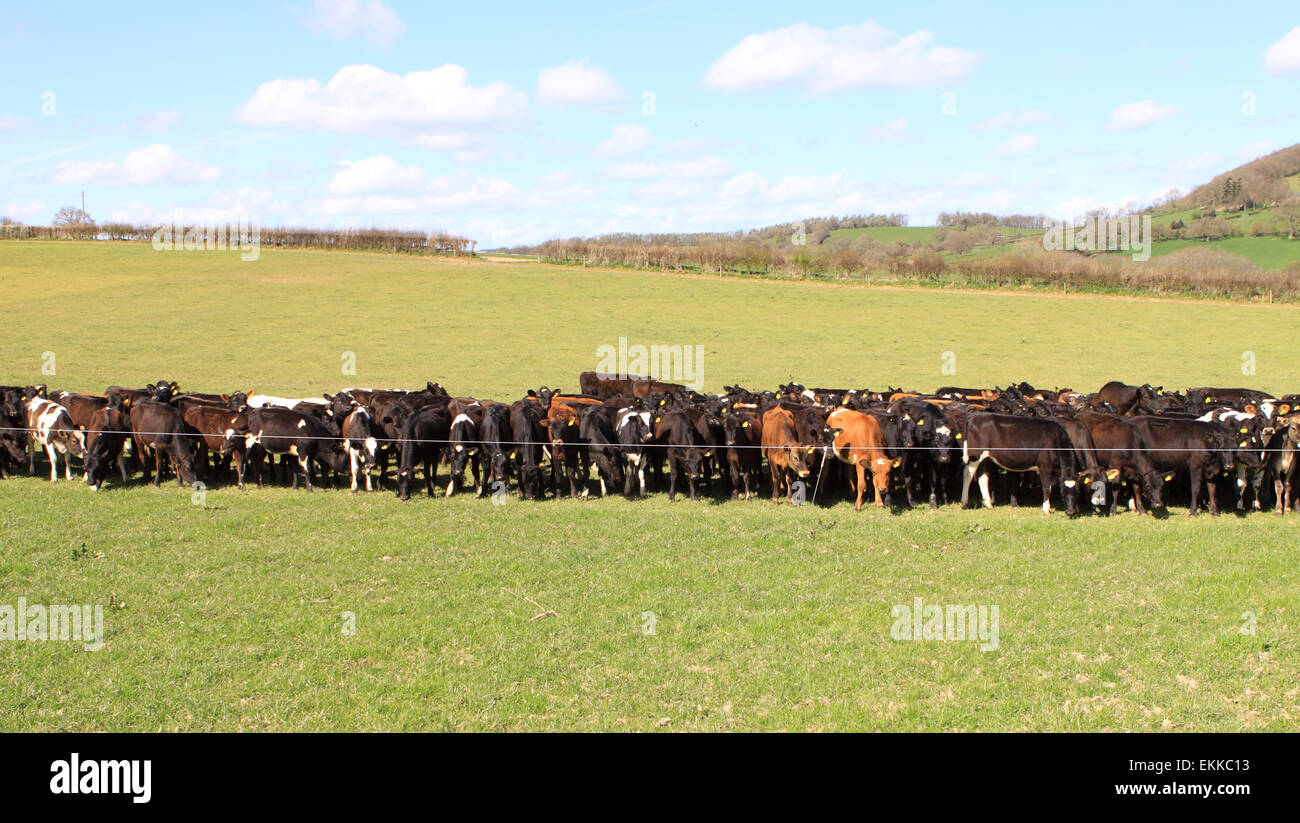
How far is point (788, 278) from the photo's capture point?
60.2 metres

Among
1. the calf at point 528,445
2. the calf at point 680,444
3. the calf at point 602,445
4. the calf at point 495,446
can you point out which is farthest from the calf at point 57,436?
the calf at point 680,444

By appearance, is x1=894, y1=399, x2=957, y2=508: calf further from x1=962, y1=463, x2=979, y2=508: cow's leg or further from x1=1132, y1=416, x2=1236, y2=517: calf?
x1=1132, y1=416, x2=1236, y2=517: calf

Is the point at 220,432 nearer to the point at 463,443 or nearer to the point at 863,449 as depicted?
the point at 463,443

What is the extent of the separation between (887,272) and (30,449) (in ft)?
176

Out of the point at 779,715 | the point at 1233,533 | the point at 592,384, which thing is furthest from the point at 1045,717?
the point at 592,384

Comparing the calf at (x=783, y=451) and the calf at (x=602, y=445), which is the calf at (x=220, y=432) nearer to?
the calf at (x=602, y=445)

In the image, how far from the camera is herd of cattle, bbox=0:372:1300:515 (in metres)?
13.0

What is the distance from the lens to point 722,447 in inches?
540

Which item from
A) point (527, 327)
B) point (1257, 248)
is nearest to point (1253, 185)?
point (1257, 248)

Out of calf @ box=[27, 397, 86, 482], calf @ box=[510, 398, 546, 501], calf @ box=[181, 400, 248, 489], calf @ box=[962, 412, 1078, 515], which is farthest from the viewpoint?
calf @ box=[27, 397, 86, 482]

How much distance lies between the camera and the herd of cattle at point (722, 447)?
12992 millimetres

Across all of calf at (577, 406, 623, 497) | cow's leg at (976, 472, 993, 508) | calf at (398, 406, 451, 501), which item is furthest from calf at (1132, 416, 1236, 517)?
calf at (398, 406, 451, 501)
